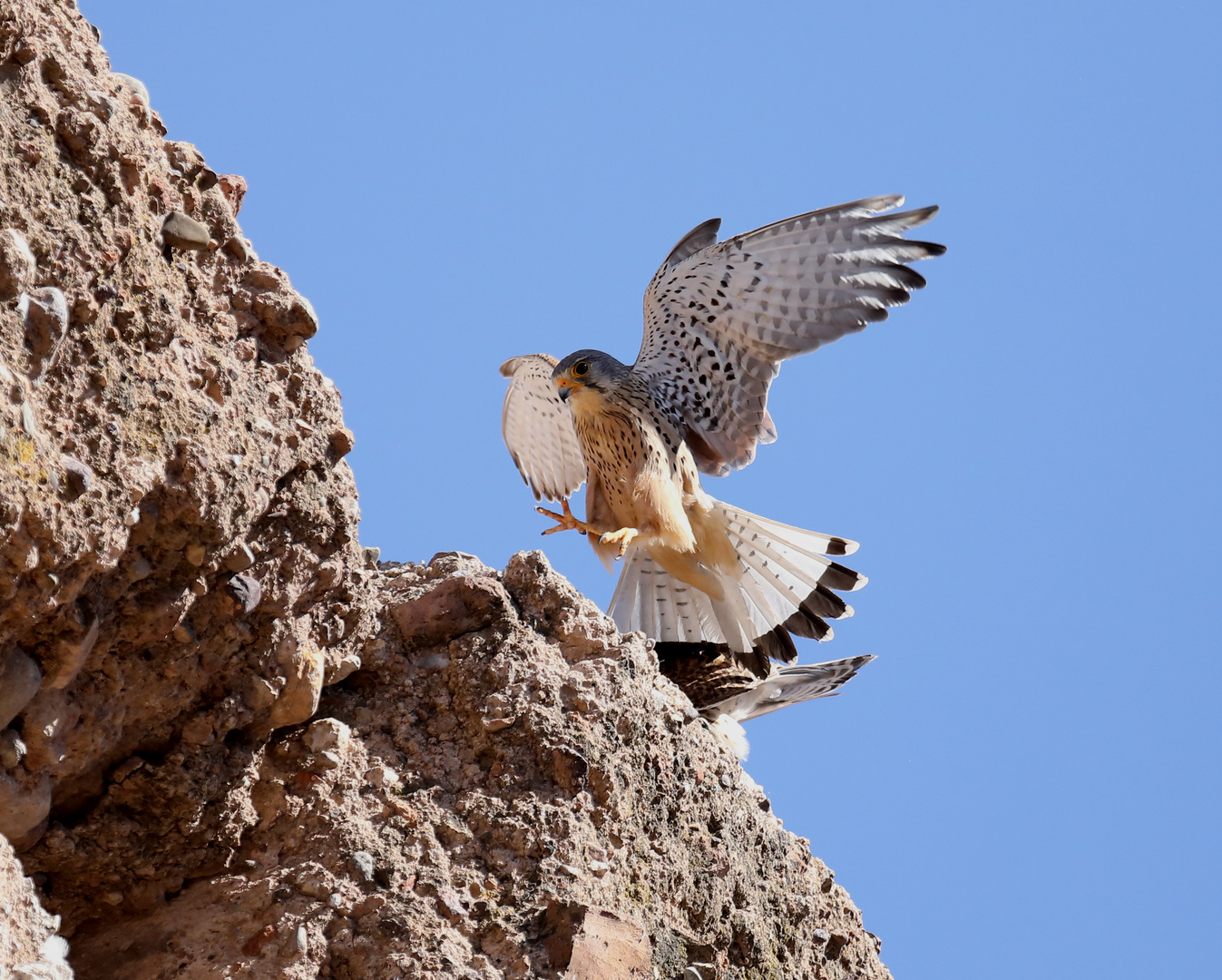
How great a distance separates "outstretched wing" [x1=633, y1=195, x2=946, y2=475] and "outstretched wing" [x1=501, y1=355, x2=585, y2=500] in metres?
0.71

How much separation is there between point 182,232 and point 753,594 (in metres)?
3.50

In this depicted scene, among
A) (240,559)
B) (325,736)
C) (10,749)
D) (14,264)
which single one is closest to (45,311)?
(14,264)

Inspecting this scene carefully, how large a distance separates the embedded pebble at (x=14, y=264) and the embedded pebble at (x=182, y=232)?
14.5 inches

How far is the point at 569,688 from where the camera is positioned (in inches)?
121

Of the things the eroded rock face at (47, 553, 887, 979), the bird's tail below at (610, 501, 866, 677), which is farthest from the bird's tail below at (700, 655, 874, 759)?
the eroded rock face at (47, 553, 887, 979)

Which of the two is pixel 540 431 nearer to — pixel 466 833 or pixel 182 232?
pixel 466 833

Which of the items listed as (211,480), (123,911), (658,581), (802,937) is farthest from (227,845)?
(658,581)

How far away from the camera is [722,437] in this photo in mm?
5609

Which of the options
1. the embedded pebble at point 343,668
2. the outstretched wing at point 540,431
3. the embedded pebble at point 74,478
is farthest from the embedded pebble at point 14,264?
the outstretched wing at point 540,431

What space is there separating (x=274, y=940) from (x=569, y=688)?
937 mm

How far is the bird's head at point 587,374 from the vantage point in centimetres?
569

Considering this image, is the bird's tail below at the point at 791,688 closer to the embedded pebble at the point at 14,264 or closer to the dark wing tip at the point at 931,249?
the dark wing tip at the point at 931,249

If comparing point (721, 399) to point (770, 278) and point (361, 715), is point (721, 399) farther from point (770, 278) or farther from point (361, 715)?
point (361, 715)

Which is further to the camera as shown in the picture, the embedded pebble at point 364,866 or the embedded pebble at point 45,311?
the embedded pebble at point 364,866
